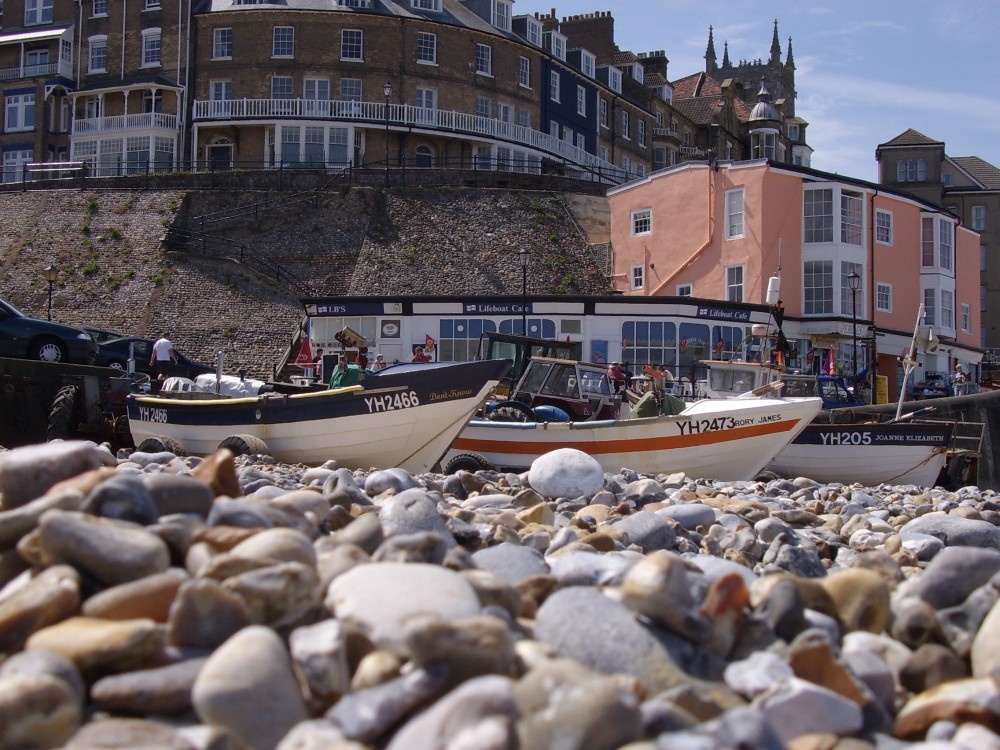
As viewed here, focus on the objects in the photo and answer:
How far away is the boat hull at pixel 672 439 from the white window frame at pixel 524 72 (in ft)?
137

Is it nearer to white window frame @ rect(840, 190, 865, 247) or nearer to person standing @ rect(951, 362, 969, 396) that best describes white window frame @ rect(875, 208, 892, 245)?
white window frame @ rect(840, 190, 865, 247)

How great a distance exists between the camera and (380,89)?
168ft

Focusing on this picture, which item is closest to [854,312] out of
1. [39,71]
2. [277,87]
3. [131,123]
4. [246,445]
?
[246,445]

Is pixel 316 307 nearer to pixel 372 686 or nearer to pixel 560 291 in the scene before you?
pixel 560 291

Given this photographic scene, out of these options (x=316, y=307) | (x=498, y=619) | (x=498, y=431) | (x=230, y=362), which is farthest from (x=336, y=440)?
(x=230, y=362)

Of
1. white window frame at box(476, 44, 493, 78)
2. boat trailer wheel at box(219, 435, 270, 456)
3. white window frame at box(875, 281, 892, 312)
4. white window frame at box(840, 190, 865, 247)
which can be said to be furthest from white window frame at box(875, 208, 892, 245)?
boat trailer wheel at box(219, 435, 270, 456)

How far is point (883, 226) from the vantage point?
38.7m

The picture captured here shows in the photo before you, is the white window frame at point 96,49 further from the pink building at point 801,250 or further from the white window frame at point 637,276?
the white window frame at point 637,276

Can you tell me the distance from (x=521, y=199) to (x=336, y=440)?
33119 mm

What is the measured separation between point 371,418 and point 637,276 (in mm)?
27505

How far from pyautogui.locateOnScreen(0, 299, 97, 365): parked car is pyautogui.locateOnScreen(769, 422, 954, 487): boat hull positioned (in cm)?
1340

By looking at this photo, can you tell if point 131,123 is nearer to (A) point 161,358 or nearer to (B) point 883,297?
(A) point 161,358

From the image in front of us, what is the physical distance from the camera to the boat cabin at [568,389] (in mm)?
18797

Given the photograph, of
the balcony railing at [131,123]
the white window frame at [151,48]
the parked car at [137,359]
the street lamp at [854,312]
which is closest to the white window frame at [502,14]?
the white window frame at [151,48]
